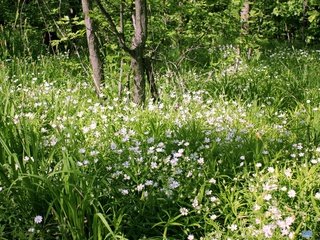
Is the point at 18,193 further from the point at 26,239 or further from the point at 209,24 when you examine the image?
the point at 209,24

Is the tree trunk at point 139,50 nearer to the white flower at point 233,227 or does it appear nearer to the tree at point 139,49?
the tree at point 139,49

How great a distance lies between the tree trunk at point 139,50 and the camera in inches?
171

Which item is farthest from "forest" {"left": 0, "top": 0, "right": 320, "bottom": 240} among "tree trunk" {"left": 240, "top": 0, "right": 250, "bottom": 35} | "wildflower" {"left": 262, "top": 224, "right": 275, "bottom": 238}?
"tree trunk" {"left": 240, "top": 0, "right": 250, "bottom": 35}

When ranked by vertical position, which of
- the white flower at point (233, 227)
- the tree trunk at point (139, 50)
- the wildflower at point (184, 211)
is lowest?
the white flower at point (233, 227)

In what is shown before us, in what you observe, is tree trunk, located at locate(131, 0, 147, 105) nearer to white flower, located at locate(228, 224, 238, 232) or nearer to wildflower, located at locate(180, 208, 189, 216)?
wildflower, located at locate(180, 208, 189, 216)

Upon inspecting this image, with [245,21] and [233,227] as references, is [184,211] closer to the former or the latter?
[233,227]

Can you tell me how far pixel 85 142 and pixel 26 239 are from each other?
132cm

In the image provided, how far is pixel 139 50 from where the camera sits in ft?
14.8

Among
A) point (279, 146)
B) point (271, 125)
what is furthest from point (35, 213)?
point (271, 125)

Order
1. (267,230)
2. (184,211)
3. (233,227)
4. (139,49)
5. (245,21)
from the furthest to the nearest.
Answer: (245,21) < (139,49) < (184,211) < (233,227) < (267,230)

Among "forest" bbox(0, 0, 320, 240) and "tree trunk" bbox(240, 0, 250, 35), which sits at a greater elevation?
"tree trunk" bbox(240, 0, 250, 35)

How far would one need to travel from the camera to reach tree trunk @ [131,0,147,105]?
4332 mm

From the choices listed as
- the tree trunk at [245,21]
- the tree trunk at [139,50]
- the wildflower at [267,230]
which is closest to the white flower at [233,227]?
the wildflower at [267,230]

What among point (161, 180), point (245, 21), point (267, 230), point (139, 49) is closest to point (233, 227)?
point (267, 230)
